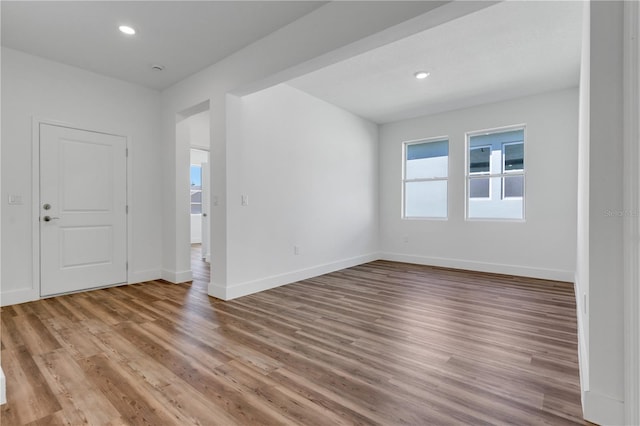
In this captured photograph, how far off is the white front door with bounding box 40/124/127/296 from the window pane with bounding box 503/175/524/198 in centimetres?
582

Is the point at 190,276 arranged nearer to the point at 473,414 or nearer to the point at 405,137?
the point at 473,414

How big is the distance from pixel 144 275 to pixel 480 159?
5688 mm

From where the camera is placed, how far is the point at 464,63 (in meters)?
3.77

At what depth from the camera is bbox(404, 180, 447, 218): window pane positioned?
5.82m

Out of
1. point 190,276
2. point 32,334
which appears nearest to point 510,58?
point 190,276

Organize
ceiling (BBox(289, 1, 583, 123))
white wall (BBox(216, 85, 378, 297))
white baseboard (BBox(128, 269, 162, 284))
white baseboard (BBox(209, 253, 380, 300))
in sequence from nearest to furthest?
ceiling (BBox(289, 1, 583, 123)) < white baseboard (BBox(209, 253, 380, 300)) < white wall (BBox(216, 85, 378, 297)) < white baseboard (BBox(128, 269, 162, 284))

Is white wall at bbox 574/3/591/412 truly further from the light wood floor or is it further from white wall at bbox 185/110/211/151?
white wall at bbox 185/110/211/151

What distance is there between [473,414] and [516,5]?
3.15 metres

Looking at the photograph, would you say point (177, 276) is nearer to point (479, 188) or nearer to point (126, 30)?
point (126, 30)

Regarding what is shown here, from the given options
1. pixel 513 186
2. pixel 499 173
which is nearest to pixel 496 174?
pixel 499 173

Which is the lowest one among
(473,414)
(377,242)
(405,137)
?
(473,414)

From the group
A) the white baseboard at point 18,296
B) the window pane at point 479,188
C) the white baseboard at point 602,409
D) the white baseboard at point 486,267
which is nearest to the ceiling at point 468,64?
the window pane at point 479,188

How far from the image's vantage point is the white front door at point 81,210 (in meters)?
3.71

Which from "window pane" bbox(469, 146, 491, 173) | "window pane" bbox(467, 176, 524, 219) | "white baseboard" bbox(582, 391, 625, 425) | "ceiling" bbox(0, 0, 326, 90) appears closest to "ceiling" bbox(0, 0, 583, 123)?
"ceiling" bbox(0, 0, 326, 90)
